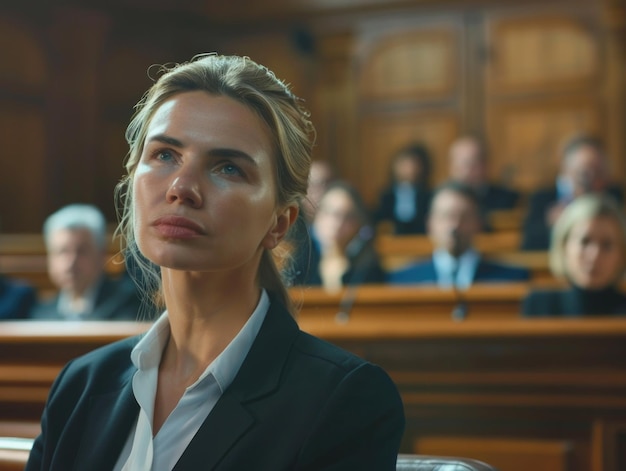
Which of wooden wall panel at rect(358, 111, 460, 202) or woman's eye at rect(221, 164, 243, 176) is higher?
woman's eye at rect(221, 164, 243, 176)

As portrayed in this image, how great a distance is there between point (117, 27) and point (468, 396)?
659 centimetres

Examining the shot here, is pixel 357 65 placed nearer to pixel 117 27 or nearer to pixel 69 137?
pixel 117 27

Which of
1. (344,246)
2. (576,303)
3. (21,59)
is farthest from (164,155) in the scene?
(21,59)

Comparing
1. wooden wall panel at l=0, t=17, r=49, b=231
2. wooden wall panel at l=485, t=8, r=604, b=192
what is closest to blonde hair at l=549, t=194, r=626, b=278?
wooden wall panel at l=485, t=8, r=604, b=192

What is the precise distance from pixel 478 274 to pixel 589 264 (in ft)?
3.94

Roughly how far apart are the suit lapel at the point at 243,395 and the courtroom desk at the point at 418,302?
2494 millimetres

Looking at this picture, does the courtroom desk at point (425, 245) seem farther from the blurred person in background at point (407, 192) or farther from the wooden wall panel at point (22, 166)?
→ the wooden wall panel at point (22, 166)

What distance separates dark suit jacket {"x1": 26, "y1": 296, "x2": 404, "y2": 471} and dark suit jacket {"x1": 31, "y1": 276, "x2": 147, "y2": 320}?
2588 millimetres

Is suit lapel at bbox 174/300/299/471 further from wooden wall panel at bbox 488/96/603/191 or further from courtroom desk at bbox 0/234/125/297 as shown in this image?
wooden wall panel at bbox 488/96/603/191

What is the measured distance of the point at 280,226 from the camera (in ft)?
4.59

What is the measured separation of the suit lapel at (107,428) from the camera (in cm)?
129

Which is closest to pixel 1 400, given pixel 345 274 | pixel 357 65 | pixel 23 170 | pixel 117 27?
pixel 345 274

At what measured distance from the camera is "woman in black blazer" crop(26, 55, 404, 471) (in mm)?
1210

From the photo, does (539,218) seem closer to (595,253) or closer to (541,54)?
(541,54)
